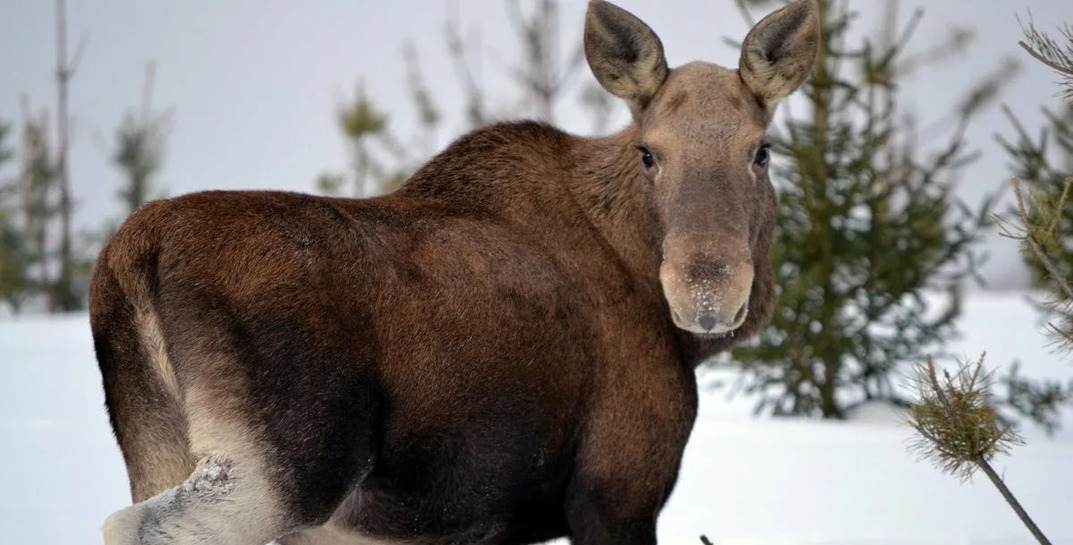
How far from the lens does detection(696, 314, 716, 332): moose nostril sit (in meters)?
4.53

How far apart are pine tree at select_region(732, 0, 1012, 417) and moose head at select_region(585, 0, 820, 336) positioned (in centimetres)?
702

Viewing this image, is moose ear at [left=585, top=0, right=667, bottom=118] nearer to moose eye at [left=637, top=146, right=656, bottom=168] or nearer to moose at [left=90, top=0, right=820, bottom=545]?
moose at [left=90, top=0, right=820, bottom=545]

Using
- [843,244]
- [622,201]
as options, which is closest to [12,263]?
[843,244]

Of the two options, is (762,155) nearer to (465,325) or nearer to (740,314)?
(740,314)

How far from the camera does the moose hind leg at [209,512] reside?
13.0 ft

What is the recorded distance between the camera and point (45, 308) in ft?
89.1

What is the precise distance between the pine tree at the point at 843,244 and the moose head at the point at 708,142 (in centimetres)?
702

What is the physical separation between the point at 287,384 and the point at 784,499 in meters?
5.97

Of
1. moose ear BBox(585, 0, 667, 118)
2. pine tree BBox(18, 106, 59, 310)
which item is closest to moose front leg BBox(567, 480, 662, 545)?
moose ear BBox(585, 0, 667, 118)

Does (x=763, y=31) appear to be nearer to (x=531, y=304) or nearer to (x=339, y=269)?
(x=531, y=304)

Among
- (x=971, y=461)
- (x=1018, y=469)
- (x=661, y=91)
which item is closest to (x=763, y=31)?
(x=661, y=91)

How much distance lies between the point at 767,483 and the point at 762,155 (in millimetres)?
5213

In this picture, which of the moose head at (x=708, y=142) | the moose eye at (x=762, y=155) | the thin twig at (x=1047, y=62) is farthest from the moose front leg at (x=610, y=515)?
the thin twig at (x=1047, y=62)

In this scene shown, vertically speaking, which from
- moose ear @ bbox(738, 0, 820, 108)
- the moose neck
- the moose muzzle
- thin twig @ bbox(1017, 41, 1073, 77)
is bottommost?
the moose muzzle
